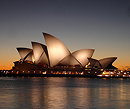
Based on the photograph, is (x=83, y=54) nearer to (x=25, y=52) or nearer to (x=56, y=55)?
(x=56, y=55)

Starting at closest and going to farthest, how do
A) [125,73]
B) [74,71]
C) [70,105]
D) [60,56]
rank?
[70,105] → [60,56] → [74,71] → [125,73]

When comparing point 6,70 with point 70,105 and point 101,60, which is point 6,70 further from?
point 70,105

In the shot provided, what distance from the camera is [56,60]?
98125 mm

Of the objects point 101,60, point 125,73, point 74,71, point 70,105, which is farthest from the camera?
point 125,73

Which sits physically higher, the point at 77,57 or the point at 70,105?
the point at 77,57

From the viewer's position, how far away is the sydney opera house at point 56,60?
92787mm

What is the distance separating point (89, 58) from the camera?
347 feet

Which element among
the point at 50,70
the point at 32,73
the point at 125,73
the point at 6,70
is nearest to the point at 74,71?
the point at 50,70

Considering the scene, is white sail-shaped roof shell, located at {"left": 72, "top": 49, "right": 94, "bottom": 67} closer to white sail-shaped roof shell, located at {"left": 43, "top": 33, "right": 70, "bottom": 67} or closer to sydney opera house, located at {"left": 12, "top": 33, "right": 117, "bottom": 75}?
sydney opera house, located at {"left": 12, "top": 33, "right": 117, "bottom": 75}

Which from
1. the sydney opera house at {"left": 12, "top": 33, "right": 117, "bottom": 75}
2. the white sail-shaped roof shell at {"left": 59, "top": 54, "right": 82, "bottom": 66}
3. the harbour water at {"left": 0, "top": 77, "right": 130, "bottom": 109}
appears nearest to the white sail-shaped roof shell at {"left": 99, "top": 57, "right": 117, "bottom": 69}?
the sydney opera house at {"left": 12, "top": 33, "right": 117, "bottom": 75}

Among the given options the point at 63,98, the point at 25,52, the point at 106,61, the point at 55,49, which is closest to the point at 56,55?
the point at 55,49

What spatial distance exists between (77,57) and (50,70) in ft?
61.6

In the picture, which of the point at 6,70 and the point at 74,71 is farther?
the point at 6,70

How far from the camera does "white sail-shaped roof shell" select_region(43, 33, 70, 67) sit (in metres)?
88.3
